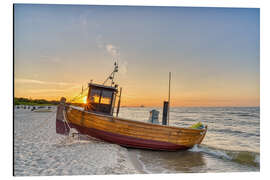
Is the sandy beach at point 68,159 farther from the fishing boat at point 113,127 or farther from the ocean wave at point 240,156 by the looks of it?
the ocean wave at point 240,156

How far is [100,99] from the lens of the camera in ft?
20.1

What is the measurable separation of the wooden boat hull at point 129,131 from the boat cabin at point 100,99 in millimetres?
349

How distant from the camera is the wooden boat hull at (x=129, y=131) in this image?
556 cm

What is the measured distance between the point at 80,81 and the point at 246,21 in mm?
5138

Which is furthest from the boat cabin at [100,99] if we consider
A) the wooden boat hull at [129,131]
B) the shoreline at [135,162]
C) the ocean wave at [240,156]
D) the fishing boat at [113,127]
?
the ocean wave at [240,156]

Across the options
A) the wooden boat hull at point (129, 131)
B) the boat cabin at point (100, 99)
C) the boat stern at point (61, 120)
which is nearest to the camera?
the wooden boat hull at point (129, 131)

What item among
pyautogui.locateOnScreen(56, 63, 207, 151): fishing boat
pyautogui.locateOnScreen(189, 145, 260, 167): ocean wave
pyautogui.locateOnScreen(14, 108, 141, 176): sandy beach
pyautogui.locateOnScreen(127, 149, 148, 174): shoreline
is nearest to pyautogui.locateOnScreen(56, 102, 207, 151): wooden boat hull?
pyautogui.locateOnScreen(56, 63, 207, 151): fishing boat

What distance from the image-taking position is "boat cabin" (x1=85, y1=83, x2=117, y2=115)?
6043 mm

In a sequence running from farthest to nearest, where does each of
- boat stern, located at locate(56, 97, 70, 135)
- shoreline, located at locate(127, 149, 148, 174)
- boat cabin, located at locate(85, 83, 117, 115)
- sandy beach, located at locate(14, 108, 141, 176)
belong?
boat cabin, located at locate(85, 83, 117, 115) → boat stern, located at locate(56, 97, 70, 135) → shoreline, located at locate(127, 149, 148, 174) → sandy beach, located at locate(14, 108, 141, 176)

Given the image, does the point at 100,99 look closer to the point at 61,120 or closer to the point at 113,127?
the point at 113,127

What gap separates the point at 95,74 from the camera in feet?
19.4

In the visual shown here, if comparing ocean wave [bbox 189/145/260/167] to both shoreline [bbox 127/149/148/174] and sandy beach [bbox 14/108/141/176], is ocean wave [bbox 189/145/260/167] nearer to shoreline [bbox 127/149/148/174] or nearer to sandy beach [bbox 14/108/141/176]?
shoreline [bbox 127/149/148/174]
